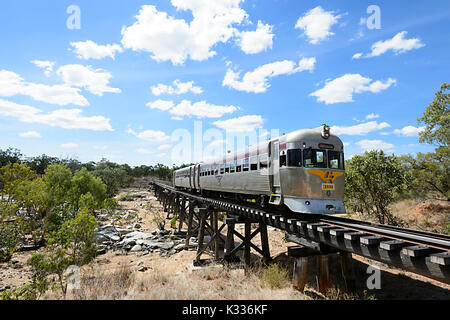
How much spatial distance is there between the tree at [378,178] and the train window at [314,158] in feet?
34.0

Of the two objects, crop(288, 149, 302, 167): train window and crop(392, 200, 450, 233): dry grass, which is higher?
crop(288, 149, 302, 167): train window

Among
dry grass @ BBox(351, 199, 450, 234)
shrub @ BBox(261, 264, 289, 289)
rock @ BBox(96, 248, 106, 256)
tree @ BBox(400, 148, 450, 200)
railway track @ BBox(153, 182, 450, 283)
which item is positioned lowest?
rock @ BBox(96, 248, 106, 256)

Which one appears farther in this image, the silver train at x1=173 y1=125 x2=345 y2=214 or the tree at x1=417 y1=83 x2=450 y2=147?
the tree at x1=417 y1=83 x2=450 y2=147

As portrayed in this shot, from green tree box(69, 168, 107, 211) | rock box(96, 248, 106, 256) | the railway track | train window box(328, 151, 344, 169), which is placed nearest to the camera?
the railway track

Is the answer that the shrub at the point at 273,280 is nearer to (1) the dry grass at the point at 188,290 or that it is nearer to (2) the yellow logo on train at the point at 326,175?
(1) the dry grass at the point at 188,290

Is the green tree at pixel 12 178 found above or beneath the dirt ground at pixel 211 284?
above

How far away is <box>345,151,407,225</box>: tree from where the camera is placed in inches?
627

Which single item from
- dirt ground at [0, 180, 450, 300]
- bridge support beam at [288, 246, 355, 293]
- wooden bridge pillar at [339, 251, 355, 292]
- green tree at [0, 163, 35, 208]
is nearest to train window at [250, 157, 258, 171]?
bridge support beam at [288, 246, 355, 293]

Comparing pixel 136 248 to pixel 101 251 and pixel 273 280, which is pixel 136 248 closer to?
pixel 101 251

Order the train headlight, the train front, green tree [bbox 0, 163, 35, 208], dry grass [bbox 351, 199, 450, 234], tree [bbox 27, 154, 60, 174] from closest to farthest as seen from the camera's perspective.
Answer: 1. the train front
2. the train headlight
3. dry grass [bbox 351, 199, 450, 234]
4. green tree [bbox 0, 163, 35, 208]
5. tree [bbox 27, 154, 60, 174]

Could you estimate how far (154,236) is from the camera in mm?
21672

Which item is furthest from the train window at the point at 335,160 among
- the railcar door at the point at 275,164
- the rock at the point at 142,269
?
the rock at the point at 142,269

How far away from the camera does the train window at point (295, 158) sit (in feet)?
26.2

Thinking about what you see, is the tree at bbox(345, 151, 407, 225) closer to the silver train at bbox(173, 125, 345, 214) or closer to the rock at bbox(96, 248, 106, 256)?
the silver train at bbox(173, 125, 345, 214)
